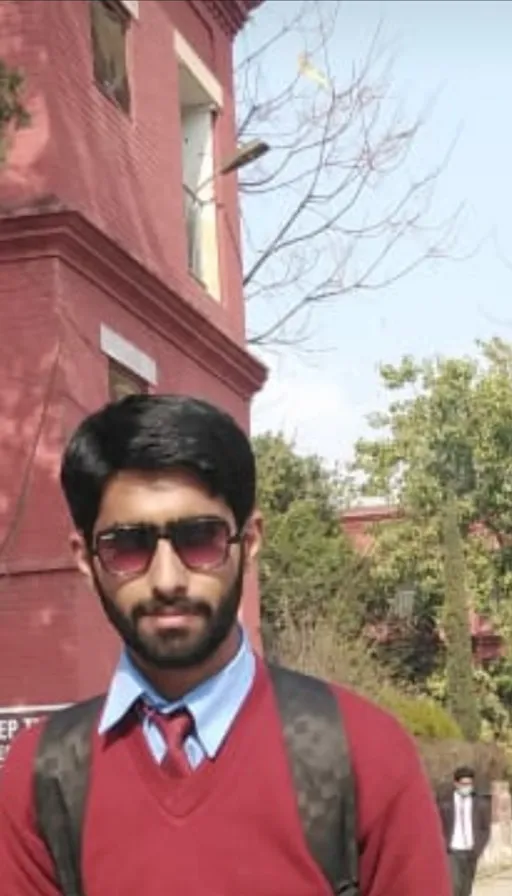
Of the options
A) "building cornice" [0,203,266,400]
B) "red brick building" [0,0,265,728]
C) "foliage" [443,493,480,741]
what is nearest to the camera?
"red brick building" [0,0,265,728]

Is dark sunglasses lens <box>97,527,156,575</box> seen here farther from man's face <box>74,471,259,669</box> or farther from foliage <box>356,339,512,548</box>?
foliage <box>356,339,512,548</box>

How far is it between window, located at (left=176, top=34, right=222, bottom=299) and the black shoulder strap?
12741 millimetres

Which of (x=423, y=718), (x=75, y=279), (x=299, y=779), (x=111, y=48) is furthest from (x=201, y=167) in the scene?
(x=299, y=779)

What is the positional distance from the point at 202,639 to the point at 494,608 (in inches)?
1336

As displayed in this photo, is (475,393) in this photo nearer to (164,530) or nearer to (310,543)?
(310,543)

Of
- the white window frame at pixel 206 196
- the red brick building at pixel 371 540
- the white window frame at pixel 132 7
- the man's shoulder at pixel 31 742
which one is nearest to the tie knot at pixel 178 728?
the man's shoulder at pixel 31 742

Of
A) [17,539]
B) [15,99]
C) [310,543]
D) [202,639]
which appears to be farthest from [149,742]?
[310,543]

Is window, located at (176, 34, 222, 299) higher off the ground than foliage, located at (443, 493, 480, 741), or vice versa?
window, located at (176, 34, 222, 299)

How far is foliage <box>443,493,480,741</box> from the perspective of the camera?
102 feet

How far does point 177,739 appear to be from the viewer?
6.59ft

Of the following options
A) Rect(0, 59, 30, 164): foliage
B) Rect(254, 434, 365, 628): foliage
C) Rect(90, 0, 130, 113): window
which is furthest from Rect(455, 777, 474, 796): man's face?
Rect(254, 434, 365, 628): foliage

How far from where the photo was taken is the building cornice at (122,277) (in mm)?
11414

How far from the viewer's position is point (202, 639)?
1983mm

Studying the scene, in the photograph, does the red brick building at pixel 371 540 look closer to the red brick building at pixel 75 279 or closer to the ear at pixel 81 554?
the red brick building at pixel 75 279
